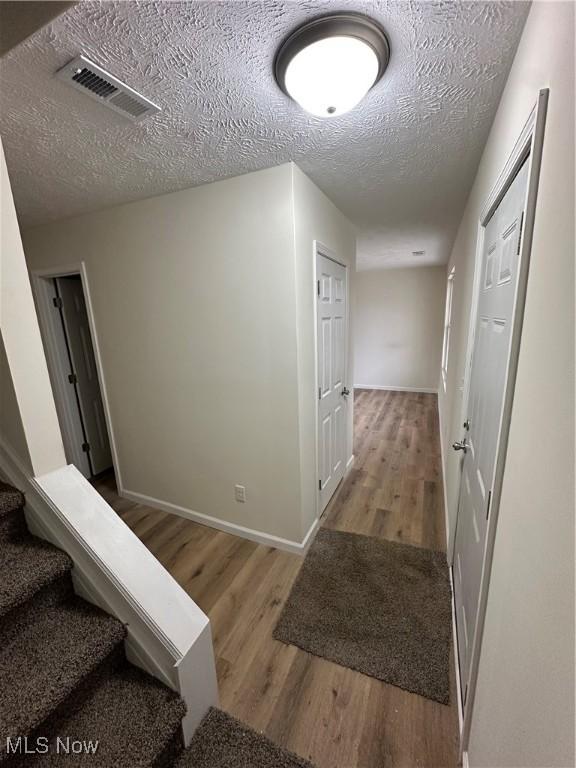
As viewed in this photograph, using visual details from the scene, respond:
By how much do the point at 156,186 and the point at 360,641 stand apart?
9.34 ft

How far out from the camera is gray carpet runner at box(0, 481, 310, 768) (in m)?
0.86

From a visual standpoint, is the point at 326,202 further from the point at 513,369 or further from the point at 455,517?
the point at 455,517

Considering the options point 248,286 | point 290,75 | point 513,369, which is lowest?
point 513,369

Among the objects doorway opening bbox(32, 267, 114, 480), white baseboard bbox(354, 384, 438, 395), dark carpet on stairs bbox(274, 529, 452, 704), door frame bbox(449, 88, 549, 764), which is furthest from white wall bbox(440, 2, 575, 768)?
white baseboard bbox(354, 384, 438, 395)

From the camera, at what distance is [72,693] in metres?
0.94

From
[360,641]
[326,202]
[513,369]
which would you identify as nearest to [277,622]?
[360,641]

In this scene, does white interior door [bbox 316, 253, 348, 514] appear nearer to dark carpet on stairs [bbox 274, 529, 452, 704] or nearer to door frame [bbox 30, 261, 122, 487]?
dark carpet on stairs [bbox 274, 529, 452, 704]

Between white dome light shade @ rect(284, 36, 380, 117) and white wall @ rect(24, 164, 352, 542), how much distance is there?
0.68 meters

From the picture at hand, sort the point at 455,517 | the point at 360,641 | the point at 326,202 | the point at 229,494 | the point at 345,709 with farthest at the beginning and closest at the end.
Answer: the point at 229,494 < the point at 326,202 < the point at 455,517 < the point at 360,641 < the point at 345,709

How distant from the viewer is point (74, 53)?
3.19 ft

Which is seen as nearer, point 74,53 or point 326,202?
point 74,53

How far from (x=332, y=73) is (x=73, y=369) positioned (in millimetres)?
3311

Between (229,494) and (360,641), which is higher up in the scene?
(229,494)

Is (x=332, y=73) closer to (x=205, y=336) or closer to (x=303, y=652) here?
(x=205, y=336)
